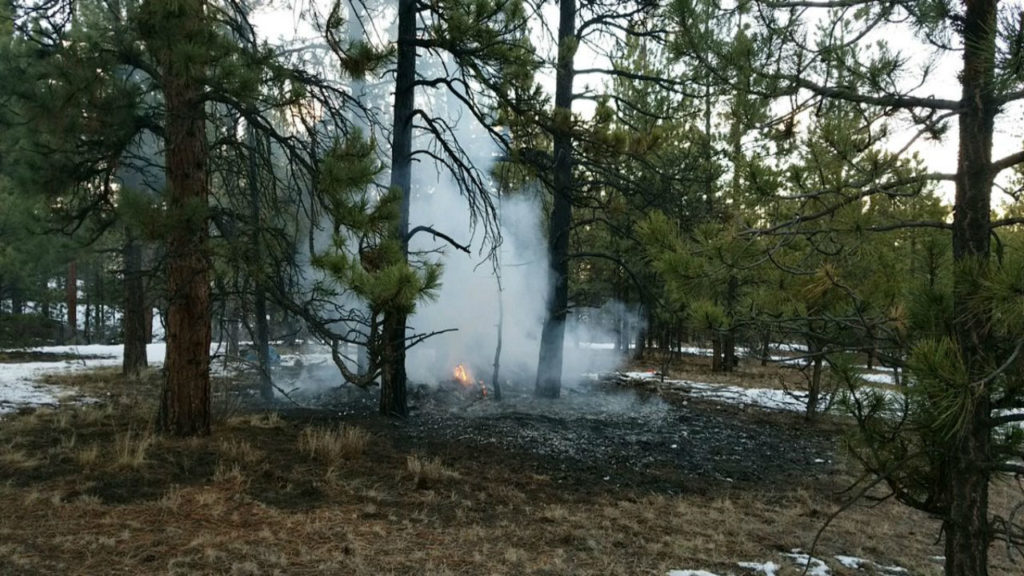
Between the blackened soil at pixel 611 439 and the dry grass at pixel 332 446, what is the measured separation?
0.74 m

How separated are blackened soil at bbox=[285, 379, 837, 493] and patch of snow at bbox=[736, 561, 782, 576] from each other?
185 centimetres

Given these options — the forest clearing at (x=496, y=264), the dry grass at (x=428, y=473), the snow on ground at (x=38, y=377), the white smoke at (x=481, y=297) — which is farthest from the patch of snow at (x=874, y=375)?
the snow on ground at (x=38, y=377)

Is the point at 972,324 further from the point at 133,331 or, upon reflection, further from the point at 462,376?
the point at 133,331

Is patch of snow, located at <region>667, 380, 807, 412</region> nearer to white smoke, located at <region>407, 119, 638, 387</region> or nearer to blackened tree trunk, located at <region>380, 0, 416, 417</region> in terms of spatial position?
white smoke, located at <region>407, 119, 638, 387</region>

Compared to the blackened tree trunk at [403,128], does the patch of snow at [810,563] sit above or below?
below

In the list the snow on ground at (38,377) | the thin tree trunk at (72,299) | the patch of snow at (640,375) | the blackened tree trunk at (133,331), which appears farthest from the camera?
the thin tree trunk at (72,299)

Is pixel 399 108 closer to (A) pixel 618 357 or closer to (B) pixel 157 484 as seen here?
(B) pixel 157 484

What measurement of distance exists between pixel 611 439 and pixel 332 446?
3.72 meters

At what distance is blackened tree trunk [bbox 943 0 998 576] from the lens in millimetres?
2785

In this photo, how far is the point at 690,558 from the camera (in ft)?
14.0

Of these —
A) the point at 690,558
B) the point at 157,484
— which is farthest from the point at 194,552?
the point at 690,558

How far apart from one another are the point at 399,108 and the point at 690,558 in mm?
6660

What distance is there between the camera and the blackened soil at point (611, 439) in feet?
21.9

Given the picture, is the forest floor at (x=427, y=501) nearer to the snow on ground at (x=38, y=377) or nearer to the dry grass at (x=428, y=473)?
the dry grass at (x=428, y=473)
